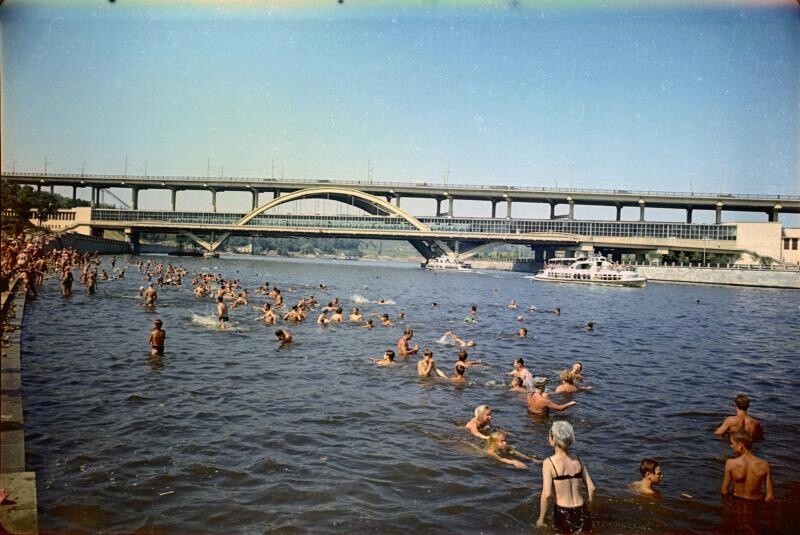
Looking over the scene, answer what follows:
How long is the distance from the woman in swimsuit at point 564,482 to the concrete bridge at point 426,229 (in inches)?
3829

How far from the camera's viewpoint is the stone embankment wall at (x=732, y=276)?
238 ft

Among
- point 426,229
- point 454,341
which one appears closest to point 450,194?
Answer: point 426,229

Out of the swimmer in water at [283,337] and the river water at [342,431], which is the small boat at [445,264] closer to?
the river water at [342,431]

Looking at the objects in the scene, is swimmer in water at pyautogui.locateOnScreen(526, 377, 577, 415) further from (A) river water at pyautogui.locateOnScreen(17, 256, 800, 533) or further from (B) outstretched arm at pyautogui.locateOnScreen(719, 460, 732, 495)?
(B) outstretched arm at pyautogui.locateOnScreen(719, 460, 732, 495)

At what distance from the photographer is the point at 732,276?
252ft

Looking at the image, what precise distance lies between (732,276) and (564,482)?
8250cm

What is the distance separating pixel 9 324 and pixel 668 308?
139ft

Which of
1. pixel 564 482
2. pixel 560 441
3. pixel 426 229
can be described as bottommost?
pixel 564 482

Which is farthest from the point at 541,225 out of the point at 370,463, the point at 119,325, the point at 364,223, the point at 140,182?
the point at 370,463

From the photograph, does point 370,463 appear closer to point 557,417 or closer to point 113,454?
point 113,454

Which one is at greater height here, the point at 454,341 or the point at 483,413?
the point at 483,413

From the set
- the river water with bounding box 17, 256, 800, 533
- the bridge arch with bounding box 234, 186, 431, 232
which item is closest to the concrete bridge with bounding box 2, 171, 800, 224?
the bridge arch with bounding box 234, 186, 431, 232

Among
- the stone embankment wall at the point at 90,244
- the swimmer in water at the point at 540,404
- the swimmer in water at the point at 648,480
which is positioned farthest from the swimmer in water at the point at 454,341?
the stone embankment wall at the point at 90,244

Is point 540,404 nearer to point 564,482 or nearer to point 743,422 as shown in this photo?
point 743,422
